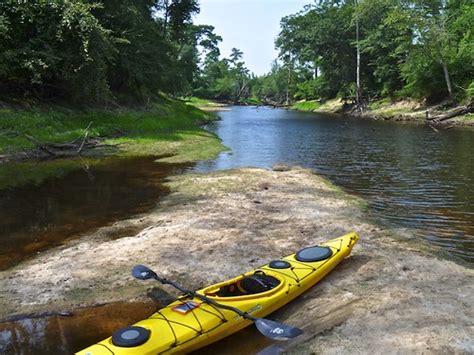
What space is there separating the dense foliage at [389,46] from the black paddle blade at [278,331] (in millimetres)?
45306

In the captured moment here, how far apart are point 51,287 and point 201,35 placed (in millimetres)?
103377

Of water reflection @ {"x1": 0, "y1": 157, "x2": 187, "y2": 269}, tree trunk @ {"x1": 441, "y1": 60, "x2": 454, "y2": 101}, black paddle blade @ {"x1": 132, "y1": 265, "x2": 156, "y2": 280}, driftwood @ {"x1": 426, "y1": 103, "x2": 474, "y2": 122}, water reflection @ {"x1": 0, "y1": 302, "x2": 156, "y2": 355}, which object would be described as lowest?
water reflection @ {"x1": 0, "y1": 302, "x2": 156, "y2": 355}

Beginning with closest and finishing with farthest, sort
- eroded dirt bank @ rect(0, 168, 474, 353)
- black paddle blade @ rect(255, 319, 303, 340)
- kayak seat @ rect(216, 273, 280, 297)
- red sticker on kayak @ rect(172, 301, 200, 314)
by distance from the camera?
black paddle blade @ rect(255, 319, 303, 340), eroded dirt bank @ rect(0, 168, 474, 353), red sticker on kayak @ rect(172, 301, 200, 314), kayak seat @ rect(216, 273, 280, 297)

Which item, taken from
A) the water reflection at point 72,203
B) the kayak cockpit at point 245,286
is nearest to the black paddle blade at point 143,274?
the kayak cockpit at point 245,286

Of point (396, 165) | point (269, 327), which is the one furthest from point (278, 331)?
point (396, 165)

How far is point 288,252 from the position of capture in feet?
35.2

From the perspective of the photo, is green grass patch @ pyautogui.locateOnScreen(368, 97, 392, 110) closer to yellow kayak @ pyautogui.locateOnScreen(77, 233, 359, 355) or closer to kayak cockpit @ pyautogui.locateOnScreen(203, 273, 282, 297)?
yellow kayak @ pyautogui.locateOnScreen(77, 233, 359, 355)

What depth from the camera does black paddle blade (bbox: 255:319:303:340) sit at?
254 inches

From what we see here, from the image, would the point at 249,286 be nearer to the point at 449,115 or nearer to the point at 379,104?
the point at 449,115

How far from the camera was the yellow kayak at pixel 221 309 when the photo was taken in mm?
6484

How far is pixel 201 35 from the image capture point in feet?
348

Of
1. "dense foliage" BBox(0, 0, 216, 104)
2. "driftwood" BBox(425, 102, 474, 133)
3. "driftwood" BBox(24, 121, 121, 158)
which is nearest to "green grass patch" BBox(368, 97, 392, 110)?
"driftwood" BBox(425, 102, 474, 133)

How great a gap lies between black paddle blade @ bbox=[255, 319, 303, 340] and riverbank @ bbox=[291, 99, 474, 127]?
4138 cm

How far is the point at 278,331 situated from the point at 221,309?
3.88 feet
